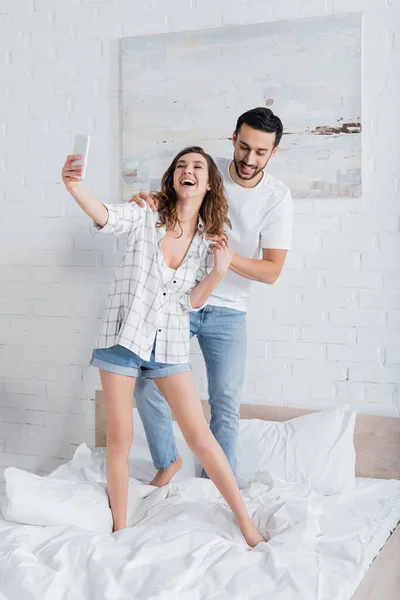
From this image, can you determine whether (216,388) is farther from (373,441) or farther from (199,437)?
(373,441)

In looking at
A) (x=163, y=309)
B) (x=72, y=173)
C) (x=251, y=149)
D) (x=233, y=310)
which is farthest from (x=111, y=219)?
(x=233, y=310)

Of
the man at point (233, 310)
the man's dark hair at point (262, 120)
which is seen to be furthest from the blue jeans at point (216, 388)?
the man's dark hair at point (262, 120)

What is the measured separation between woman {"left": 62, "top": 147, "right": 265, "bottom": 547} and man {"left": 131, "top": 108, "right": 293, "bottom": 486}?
278 mm

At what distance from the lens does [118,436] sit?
225 centimetres

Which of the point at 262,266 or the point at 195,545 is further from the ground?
the point at 262,266

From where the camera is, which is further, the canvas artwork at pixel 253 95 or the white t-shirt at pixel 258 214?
the canvas artwork at pixel 253 95

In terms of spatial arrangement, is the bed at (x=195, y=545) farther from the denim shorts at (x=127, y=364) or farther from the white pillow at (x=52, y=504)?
the denim shorts at (x=127, y=364)

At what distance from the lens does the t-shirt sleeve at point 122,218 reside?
2.12 metres

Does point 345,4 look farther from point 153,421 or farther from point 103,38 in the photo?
point 153,421

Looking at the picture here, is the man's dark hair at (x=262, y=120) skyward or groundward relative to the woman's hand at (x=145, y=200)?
skyward

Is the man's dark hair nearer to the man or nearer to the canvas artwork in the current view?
the man

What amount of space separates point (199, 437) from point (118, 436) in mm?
241

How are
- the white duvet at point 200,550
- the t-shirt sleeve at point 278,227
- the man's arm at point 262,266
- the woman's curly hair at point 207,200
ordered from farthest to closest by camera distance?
the t-shirt sleeve at point 278,227, the man's arm at point 262,266, the woman's curly hair at point 207,200, the white duvet at point 200,550

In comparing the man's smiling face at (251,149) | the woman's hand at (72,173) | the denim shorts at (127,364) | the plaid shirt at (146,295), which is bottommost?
the denim shorts at (127,364)
